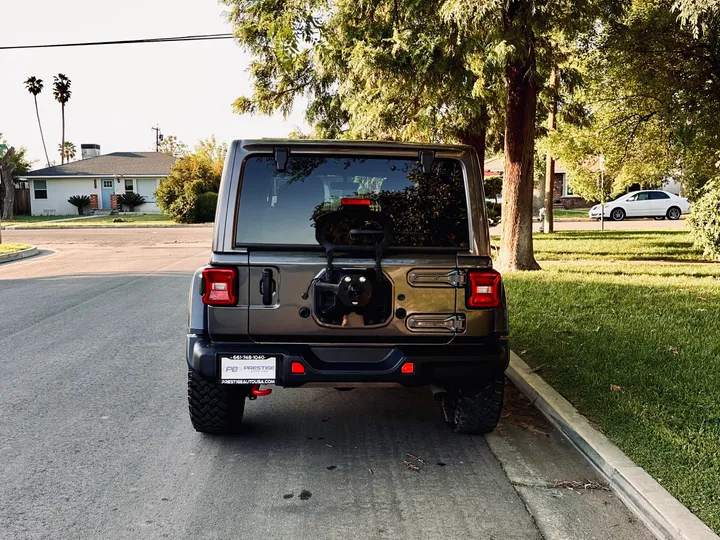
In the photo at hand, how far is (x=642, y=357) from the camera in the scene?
6.70 meters

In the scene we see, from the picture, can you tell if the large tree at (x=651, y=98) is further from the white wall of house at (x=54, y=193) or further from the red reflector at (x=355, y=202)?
the white wall of house at (x=54, y=193)

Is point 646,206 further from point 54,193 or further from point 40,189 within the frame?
point 40,189

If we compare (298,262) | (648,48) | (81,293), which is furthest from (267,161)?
(648,48)

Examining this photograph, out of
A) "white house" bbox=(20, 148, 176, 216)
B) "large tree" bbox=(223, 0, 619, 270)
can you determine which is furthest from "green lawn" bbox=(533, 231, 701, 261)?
"white house" bbox=(20, 148, 176, 216)

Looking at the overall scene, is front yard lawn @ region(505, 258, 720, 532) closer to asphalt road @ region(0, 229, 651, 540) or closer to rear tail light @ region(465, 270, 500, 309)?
asphalt road @ region(0, 229, 651, 540)

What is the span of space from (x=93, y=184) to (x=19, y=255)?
3300 cm

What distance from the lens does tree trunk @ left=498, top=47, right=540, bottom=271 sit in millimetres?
13172

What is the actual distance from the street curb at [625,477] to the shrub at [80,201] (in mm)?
48897

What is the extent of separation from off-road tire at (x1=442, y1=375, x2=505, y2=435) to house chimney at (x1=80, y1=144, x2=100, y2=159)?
61.2 m

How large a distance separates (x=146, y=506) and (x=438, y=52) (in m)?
8.85

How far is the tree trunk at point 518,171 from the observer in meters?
13.2

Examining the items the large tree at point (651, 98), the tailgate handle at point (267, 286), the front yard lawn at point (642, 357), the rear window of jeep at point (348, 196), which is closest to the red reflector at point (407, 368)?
the rear window of jeep at point (348, 196)

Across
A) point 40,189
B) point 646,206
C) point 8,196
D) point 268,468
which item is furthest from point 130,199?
point 268,468

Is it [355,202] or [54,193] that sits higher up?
[54,193]
